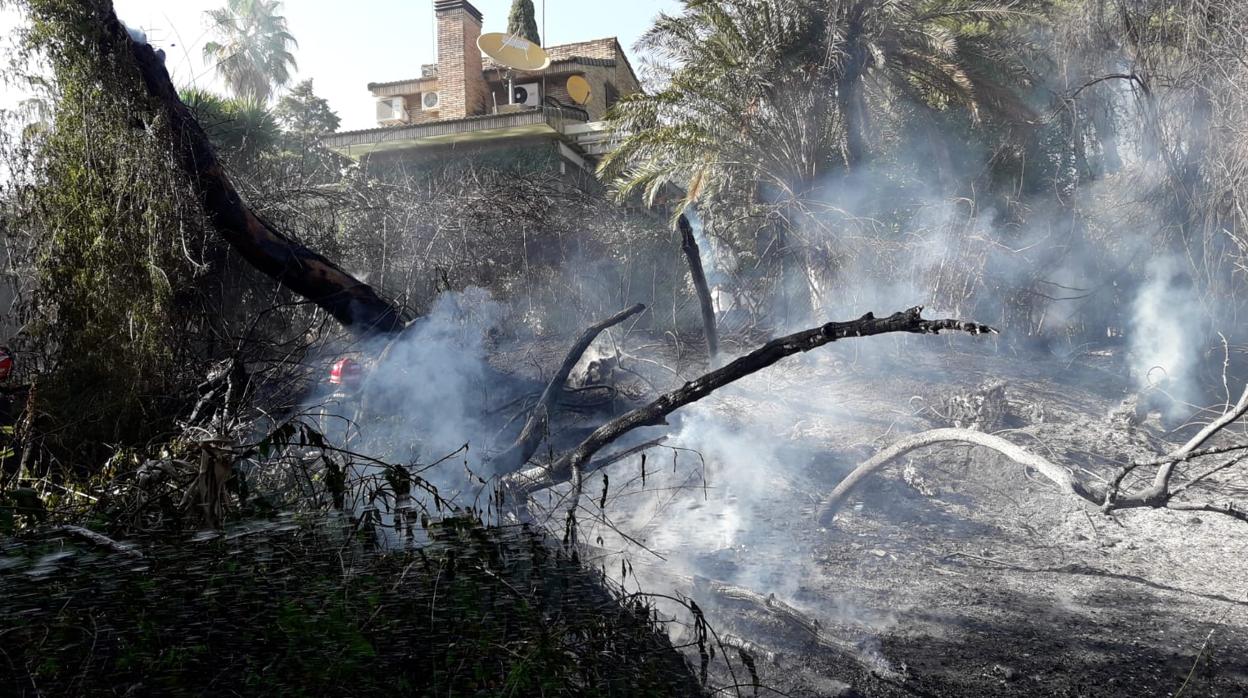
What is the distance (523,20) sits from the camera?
2295 cm

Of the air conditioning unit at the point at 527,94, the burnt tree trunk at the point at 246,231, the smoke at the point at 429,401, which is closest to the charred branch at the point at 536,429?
the smoke at the point at 429,401

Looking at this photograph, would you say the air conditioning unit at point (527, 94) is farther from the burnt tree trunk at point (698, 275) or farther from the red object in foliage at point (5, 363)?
the red object in foliage at point (5, 363)

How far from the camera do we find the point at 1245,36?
823 centimetres

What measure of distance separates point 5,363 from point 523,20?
1986cm

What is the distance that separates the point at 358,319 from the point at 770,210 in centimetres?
769

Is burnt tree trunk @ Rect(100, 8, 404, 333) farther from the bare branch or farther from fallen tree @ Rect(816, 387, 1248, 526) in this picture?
fallen tree @ Rect(816, 387, 1248, 526)

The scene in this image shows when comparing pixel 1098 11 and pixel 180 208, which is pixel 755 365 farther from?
pixel 1098 11

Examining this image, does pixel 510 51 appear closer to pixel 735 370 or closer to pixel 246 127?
pixel 246 127

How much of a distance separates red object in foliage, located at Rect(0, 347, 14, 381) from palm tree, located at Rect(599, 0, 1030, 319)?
887 cm

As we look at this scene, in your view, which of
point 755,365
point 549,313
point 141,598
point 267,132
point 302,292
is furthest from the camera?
point 267,132

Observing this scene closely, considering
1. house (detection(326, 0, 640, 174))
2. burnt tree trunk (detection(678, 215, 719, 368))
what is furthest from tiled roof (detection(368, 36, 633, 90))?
burnt tree trunk (detection(678, 215, 719, 368))

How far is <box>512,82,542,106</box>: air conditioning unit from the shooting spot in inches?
789

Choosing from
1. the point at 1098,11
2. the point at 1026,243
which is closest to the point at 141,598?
the point at 1098,11

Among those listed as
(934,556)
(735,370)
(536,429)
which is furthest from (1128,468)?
(536,429)
